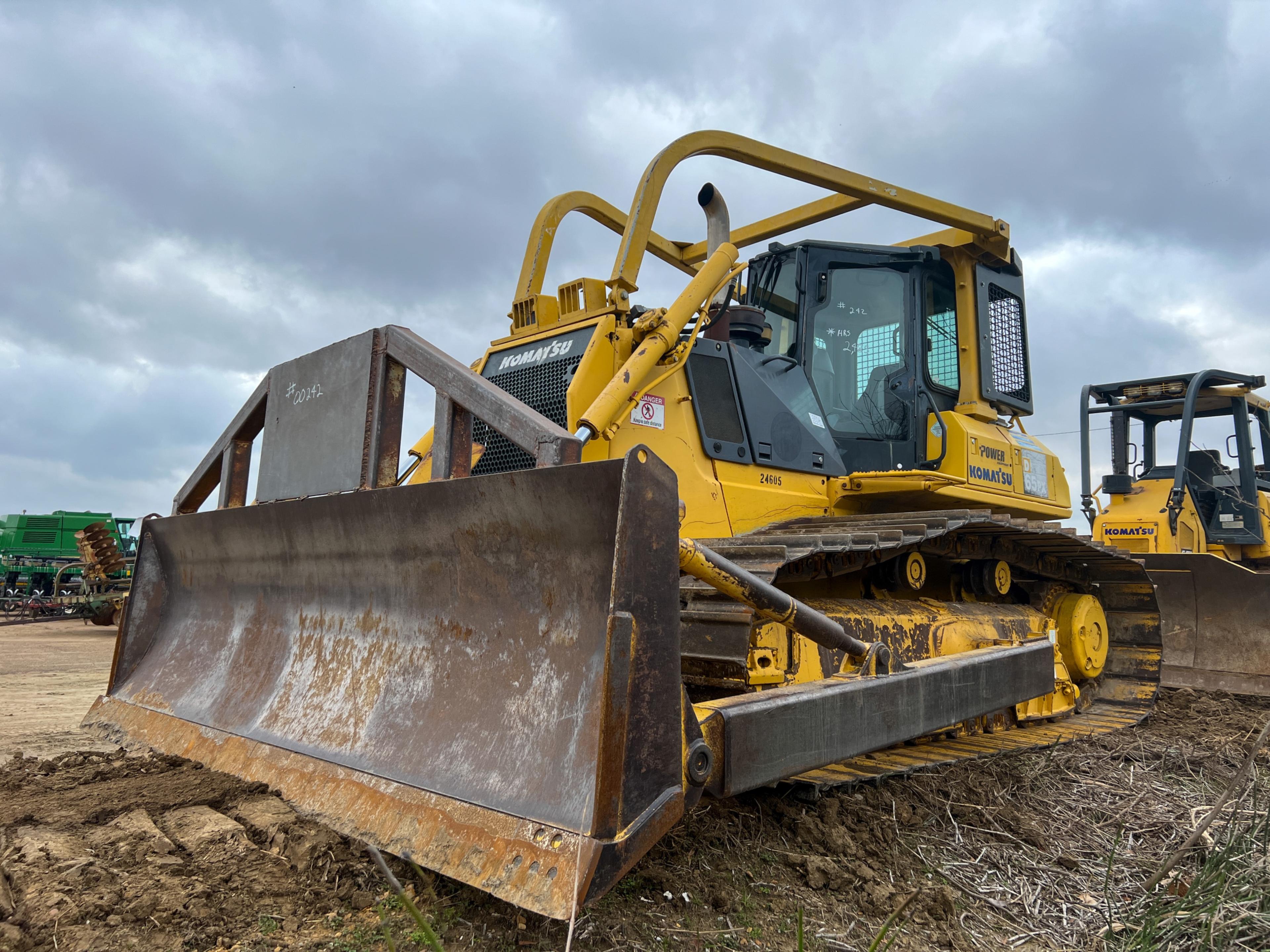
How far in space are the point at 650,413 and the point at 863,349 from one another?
1880 millimetres

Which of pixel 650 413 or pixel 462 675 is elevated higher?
pixel 650 413

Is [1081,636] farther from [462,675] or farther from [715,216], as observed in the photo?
[462,675]

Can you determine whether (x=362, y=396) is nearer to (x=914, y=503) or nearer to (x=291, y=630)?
(x=291, y=630)

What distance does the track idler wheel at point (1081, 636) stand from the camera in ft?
18.3

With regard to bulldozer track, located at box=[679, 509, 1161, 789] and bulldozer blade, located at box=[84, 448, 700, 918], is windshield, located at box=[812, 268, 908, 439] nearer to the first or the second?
bulldozer track, located at box=[679, 509, 1161, 789]

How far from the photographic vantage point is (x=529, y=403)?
4000mm

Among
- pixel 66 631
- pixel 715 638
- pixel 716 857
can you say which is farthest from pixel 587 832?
pixel 66 631

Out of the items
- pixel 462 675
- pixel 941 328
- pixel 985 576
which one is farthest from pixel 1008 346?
pixel 462 675

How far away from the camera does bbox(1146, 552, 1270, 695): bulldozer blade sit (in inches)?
239

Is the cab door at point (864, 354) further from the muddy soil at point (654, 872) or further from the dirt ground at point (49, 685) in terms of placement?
the dirt ground at point (49, 685)

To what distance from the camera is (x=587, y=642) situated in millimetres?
2166

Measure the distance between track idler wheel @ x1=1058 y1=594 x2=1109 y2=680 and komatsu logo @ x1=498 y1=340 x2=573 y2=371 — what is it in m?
3.75

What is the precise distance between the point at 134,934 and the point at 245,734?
43.3 inches

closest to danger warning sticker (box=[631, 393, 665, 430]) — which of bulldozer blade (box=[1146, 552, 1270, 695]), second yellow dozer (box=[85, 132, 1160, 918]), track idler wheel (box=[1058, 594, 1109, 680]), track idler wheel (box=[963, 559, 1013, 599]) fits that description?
second yellow dozer (box=[85, 132, 1160, 918])
